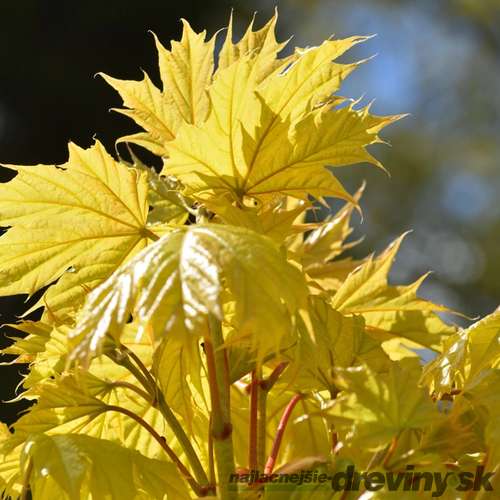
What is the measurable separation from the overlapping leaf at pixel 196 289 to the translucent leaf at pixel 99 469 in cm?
9

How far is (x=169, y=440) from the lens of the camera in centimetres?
44

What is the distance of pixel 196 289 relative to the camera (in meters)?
0.24

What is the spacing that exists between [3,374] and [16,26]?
4.93 ft

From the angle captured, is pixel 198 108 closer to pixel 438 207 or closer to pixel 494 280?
pixel 494 280

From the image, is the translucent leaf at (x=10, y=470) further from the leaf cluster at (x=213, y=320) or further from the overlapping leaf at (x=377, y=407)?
the overlapping leaf at (x=377, y=407)

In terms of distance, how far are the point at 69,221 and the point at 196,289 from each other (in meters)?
0.18

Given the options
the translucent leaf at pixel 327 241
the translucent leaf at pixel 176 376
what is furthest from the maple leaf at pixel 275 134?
the translucent leaf at pixel 327 241

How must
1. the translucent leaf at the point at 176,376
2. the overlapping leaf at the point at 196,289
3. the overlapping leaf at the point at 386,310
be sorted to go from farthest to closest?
1. the overlapping leaf at the point at 386,310
2. the translucent leaf at the point at 176,376
3. the overlapping leaf at the point at 196,289

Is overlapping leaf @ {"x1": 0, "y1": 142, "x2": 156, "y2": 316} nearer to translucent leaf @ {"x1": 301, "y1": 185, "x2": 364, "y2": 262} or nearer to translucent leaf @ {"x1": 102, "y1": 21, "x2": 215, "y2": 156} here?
translucent leaf @ {"x1": 102, "y1": 21, "x2": 215, "y2": 156}

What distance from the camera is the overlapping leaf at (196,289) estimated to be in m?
0.24

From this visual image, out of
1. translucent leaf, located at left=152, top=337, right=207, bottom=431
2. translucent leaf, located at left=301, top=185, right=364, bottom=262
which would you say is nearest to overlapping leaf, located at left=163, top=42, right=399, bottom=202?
translucent leaf, located at left=152, top=337, right=207, bottom=431

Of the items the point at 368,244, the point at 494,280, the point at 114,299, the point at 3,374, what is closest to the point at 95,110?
the point at 3,374

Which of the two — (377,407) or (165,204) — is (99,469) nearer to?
(377,407)

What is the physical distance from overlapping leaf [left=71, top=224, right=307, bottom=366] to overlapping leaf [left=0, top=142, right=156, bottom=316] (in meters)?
0.14
